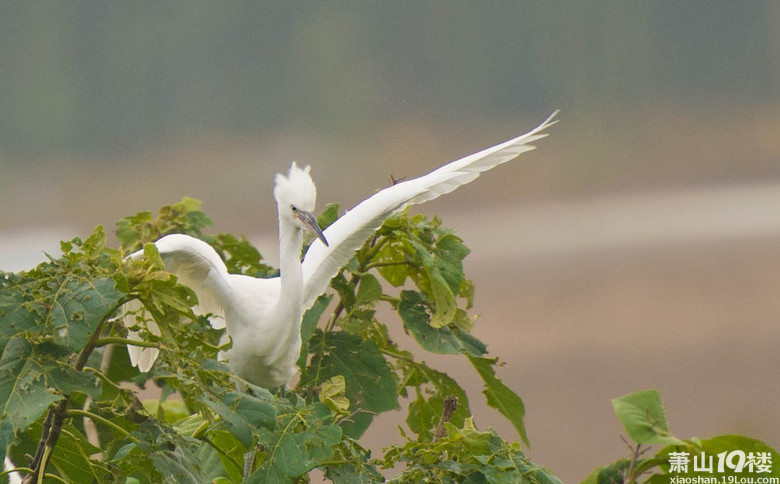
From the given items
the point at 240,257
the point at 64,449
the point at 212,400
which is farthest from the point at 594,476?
the point at 240,257

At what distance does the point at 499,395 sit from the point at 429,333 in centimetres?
16

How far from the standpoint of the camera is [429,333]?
5.24 ft

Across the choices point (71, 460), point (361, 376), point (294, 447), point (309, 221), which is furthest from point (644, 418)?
point (309, 221)

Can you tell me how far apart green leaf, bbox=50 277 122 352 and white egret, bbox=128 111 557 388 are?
0.73 metres

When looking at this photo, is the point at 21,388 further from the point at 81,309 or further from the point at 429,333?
the point at 429,333

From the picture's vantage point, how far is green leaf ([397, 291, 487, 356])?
1.57 meters

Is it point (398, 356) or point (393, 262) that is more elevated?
point (393, 262)

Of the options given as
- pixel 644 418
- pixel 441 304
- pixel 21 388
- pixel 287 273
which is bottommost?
pixel 21 388

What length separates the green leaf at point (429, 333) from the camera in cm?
157

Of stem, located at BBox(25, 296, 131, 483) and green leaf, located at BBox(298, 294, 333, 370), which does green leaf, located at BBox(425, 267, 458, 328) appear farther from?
stem, located at BBox(25, 296, 131, 483)

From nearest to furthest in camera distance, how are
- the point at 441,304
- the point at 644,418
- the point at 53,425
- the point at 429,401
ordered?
the point at 53,425 < the point at 644,418 < the point at 441,304 < the point at 429,401

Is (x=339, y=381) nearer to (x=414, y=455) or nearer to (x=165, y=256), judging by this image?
(x=414, y=455)

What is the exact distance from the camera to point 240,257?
2.01m

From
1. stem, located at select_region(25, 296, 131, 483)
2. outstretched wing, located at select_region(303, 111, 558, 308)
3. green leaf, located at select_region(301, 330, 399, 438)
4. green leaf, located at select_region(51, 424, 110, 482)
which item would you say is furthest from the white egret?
stem, located at select_region(25, 296, 131, 483)
